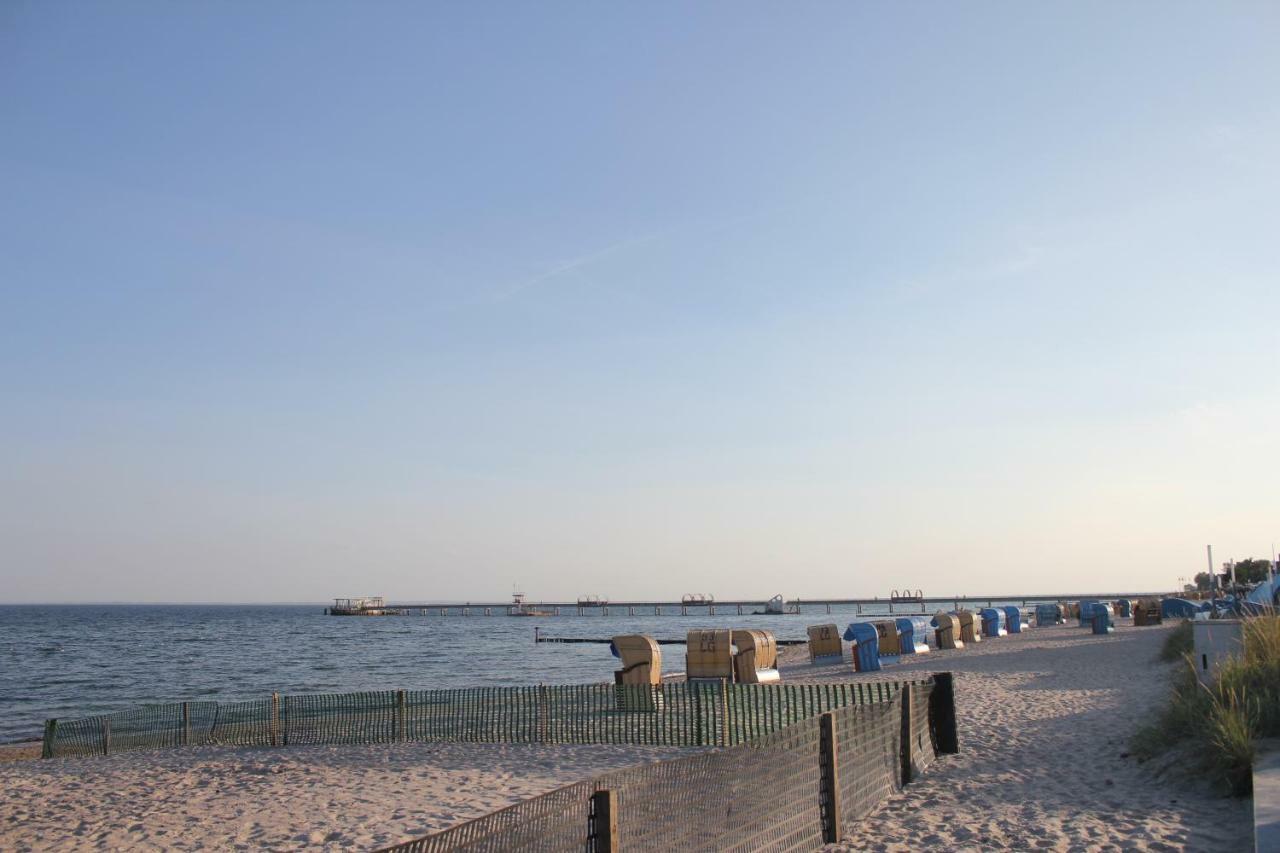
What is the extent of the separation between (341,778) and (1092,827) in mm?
10336

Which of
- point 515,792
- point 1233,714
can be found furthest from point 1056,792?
point 515,792

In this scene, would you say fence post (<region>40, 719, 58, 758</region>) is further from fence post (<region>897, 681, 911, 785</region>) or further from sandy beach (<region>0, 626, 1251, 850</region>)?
fence post (<region>897, 681, 911, 785</region>)

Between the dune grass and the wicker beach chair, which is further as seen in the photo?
the wicker beach chair

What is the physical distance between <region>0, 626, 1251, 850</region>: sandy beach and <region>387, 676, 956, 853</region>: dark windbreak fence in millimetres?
440

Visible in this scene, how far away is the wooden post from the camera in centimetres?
1129

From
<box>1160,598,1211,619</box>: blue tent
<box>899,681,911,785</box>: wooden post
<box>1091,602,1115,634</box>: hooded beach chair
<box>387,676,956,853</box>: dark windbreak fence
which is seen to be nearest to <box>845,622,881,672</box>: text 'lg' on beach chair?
<box>387,676,956,853</box>: dark windbreak fence

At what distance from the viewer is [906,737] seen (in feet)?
37.6

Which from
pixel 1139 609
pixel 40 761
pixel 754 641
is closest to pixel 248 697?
pixel 40 761

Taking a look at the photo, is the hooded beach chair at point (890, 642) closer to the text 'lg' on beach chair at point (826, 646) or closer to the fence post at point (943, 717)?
the text 'lg' on beach chair at point (826, 646)

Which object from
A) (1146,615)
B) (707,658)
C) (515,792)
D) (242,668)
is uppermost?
(707,658)

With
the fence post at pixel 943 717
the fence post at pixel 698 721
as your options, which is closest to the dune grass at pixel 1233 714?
the fence post at pixel 943 717

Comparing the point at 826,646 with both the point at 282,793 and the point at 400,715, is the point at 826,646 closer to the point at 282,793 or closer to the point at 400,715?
the point at 400,715

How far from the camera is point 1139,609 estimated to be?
171 feet

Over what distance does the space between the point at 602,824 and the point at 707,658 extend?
766 inches
